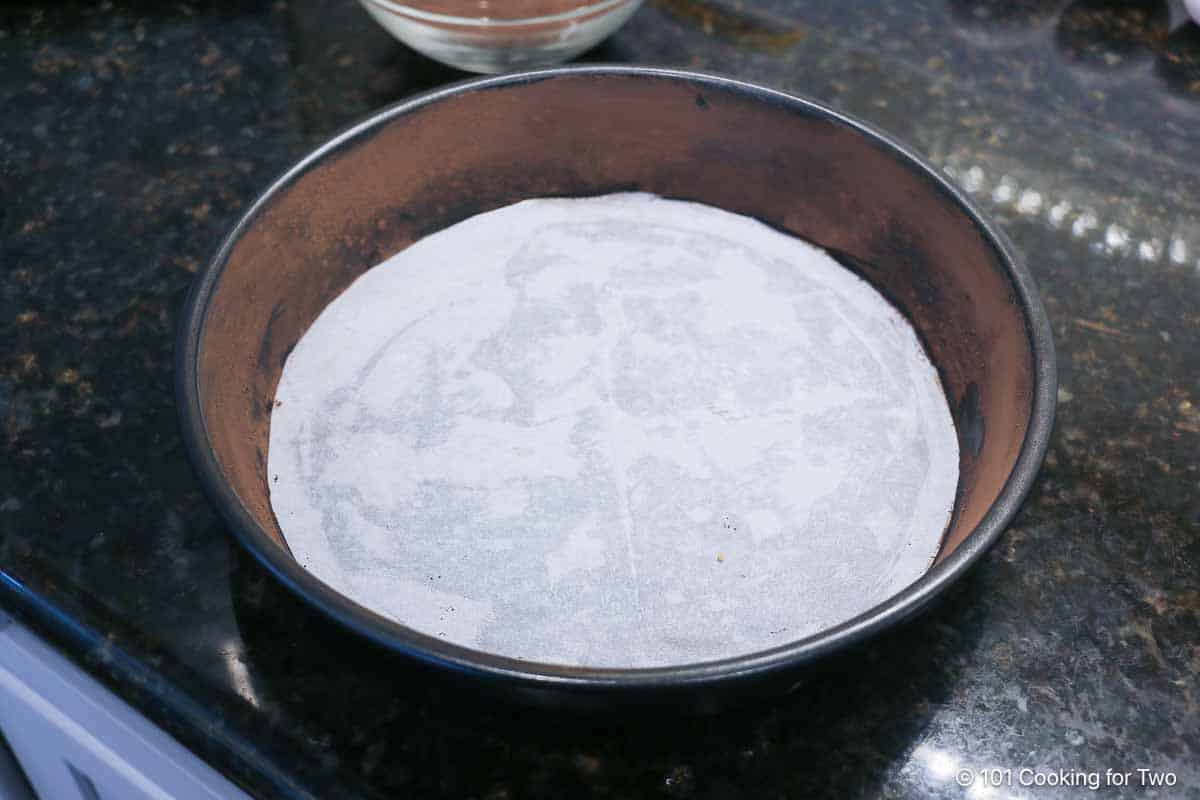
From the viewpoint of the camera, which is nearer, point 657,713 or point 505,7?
point 657,713

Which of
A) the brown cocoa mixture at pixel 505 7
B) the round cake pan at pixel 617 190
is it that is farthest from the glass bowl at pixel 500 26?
the round cake pan at pixel 617 190

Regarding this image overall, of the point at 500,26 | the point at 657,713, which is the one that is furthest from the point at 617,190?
the point at 657,713

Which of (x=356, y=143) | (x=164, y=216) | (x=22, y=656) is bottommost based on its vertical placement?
(x=22, y=656)

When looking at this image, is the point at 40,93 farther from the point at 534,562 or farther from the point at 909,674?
the point at 909,674

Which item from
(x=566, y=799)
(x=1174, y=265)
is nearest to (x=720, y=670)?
(x=566, y=799)

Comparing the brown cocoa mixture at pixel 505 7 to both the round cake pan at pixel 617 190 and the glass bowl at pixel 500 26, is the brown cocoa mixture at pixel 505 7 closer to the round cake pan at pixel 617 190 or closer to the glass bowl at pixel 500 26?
the glass bowl at pixel 500 26

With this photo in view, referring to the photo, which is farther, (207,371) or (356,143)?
(356,143)

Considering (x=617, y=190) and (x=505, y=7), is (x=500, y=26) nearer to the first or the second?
(x=505, y=7)
